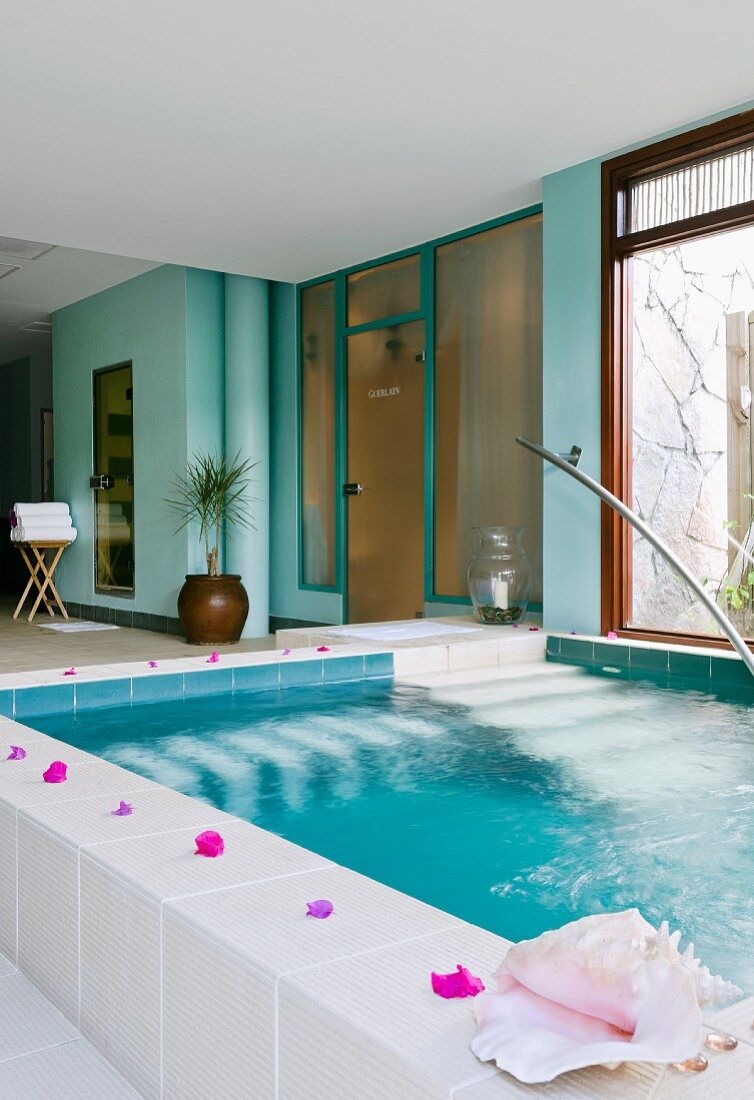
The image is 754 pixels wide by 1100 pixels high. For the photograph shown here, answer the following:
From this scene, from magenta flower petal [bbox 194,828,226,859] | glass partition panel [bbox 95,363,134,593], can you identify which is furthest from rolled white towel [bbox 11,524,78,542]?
magenta flower petal [bbox 194,828,226,859]

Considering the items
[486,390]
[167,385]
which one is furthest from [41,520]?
[486,390]

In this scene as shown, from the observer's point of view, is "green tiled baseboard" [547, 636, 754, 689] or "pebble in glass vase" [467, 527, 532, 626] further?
"pebble in glass vase" [467, 527, 532, 626]

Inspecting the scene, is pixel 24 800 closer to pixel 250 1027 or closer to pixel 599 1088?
pixel 250 1027

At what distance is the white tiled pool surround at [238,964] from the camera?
3.45 ft

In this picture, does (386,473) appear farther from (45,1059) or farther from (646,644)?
(45,1059)

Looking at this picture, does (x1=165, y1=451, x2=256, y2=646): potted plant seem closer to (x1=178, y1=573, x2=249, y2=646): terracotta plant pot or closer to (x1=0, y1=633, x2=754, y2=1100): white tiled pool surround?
(x1=178, y1=573, x2=249, y2=646): terracotta plant pot

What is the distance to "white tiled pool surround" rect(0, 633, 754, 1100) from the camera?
105 cm

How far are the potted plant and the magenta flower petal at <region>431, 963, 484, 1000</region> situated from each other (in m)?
5.86

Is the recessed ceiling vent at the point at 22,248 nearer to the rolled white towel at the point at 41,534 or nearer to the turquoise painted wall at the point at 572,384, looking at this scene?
the rolled white towel at the point at 41,534

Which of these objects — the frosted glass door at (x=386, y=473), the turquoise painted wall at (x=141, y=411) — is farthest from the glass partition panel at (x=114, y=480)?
the frosted glass door at (x=386, y=473)

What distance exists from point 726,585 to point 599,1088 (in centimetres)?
412

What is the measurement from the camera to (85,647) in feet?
22.1

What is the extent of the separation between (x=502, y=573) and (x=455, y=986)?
4.45 meters

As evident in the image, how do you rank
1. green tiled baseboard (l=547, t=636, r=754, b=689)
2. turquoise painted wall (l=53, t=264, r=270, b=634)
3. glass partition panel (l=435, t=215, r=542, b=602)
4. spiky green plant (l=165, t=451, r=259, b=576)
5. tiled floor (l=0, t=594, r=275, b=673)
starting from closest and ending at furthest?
1. green tiled baseboard (l=547, t=636, r=754, b=689)
2. glass partition panel (l=435, t=215, r=542, b=602)
3. tiled floor (l=0, t=594, r=275, b=673)
4. spiky green plant (l=165, t=451, r=259, b=576)
5. turquoise painted wall (l=53, t=264, r=270, b=634)
